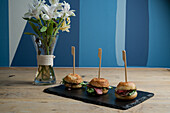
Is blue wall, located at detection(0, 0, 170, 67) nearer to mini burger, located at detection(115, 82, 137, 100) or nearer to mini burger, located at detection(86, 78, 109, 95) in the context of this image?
mini burger, located at detection(86, 78, 109, 95)

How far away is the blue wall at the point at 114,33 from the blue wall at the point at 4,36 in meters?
0.01

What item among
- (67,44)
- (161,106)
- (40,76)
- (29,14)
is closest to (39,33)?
(29,14)

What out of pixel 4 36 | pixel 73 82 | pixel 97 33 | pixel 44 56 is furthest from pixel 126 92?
pixel 4 36

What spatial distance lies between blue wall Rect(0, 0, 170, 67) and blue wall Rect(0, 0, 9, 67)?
0.01 m

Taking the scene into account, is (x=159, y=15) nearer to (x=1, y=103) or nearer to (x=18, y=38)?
(x=18, y=38)

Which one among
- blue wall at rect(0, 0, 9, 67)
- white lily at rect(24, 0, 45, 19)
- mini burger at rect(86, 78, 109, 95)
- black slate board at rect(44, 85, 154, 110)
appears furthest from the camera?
blue wall at rect(0, 0, 9, 67)

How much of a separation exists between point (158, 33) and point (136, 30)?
0.28m

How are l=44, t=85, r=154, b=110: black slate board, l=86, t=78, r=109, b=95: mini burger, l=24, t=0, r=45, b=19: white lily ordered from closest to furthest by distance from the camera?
l=44, t=85, r=154, b=110: black slate board, l=86, t=78, r=109, b=95: mini burger, l=24, t=0, r=45, b=19: white lily

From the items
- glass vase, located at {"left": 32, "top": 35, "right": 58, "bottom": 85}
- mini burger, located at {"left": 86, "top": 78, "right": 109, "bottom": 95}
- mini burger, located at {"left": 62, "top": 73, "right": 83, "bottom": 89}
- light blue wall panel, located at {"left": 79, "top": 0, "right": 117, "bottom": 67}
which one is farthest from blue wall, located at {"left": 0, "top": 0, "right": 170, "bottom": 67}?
mini burger, located at {"left": 86, "top": 78, "right": 109, "bottom": 95}

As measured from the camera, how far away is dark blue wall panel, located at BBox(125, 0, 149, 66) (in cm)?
258

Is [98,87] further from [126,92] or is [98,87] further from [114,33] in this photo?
[114,33]

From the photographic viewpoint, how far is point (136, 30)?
2.59m

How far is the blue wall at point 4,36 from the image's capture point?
2516 millimetres

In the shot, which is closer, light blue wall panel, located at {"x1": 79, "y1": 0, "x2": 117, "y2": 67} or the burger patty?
the burger patty
